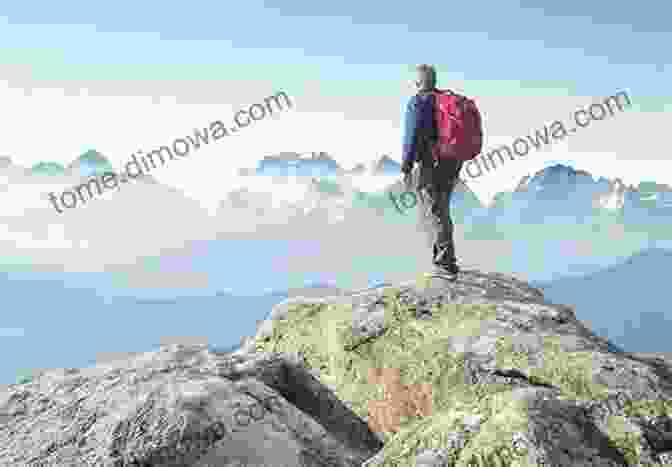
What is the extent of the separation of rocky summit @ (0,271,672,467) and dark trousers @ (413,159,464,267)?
6.41ft

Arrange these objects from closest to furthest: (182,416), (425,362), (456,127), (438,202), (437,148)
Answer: (182,416), (425,362), (456,127), (437,148), (438,202)

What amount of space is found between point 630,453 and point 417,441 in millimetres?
1995

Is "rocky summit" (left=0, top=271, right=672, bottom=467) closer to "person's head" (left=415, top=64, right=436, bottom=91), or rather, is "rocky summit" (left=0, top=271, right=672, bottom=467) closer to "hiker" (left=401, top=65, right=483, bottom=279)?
"hiker" (left=401, top=65, right=483, bottom=279)

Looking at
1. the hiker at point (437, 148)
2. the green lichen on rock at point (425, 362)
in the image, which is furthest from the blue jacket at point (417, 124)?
the green lichen on rock at point (425, 362)

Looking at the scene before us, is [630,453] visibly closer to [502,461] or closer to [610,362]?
[502,461]

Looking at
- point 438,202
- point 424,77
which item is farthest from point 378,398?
point 424,77

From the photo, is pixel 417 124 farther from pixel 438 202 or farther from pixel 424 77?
pixel 438 202

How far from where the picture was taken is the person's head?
54.6 ft

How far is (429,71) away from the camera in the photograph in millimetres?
16688

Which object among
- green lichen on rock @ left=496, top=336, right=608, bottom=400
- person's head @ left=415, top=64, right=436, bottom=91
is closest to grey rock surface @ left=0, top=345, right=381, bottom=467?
green lichen on rock @ left=496, top=336, right=608, bottom=400

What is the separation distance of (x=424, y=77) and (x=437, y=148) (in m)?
1.51

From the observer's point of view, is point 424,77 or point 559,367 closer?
point 559,367

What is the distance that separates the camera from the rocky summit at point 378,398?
23.7 ft

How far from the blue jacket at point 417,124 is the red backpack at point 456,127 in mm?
149
